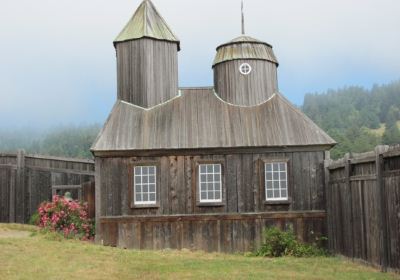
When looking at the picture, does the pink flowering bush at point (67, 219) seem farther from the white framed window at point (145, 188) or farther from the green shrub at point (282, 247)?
the green shrub at point (282, 247)

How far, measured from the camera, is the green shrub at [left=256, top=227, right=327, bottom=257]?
17531 millimetres

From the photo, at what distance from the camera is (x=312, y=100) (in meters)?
141

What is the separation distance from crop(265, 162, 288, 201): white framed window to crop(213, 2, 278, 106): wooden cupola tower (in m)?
2.85

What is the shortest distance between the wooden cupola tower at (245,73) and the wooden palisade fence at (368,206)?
4.59m

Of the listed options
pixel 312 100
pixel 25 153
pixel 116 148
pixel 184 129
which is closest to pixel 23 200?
pixel 25 153

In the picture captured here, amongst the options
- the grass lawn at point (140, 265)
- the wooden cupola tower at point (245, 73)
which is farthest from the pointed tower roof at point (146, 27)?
the grass lawn at point (140, 265)

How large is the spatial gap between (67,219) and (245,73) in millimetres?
8212

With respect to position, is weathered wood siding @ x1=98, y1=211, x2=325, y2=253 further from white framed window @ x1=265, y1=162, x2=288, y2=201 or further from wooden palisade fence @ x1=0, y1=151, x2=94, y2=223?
wooden palisade fence @ x1=0, y1=151, x2=94, y2=223

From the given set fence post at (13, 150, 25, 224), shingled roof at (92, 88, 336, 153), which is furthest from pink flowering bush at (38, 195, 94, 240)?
fence post at (13, 150, 25, 224)

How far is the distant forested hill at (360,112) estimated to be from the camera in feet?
342

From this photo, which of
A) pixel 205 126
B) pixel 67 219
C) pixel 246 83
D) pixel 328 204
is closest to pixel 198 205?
pixel 205 126

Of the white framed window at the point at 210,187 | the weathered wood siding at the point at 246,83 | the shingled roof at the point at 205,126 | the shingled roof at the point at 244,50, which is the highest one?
the shingled roof at the point at 244,50

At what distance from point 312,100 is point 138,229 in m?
127

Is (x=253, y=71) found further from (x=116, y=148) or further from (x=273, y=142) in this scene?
(x=116, y=148)
